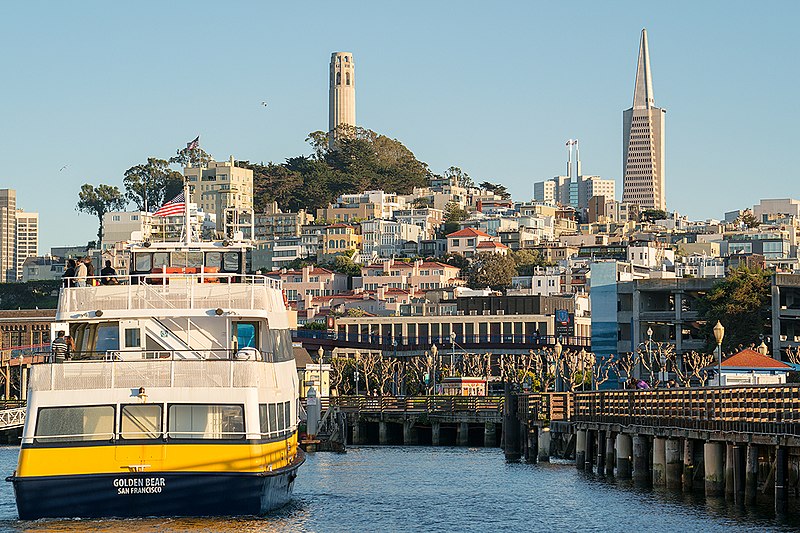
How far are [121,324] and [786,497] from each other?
1794cm

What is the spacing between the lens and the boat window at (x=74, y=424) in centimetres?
3725

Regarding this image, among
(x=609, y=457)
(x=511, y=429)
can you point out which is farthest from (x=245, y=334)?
(x=511, y=429)

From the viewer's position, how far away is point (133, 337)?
135 feet

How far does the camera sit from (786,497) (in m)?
39.7

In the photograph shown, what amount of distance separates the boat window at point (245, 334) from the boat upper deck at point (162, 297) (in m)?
0.96

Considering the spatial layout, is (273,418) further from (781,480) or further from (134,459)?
(781,480)

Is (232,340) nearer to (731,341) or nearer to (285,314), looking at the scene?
(285,314)

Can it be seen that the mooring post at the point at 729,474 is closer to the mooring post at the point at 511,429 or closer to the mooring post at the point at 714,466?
the mooring post at the point at 714,466

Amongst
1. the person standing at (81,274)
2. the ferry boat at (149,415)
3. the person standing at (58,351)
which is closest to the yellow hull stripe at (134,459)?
the ferry boat at (149,415)

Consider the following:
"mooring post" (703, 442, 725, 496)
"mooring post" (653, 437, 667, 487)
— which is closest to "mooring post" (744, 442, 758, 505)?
"mooring post" (703, 442, 725, 496)

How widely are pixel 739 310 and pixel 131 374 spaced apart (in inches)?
3290

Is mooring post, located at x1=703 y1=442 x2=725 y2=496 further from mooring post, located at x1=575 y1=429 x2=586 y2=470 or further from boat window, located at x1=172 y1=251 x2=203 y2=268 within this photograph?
boat window, located at x1=172 y1=251 x2=203 y2=268

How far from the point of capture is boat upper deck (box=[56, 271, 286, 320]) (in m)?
40.1

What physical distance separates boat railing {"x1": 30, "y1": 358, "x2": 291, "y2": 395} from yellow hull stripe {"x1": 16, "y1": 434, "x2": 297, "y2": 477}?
1.55 metres
